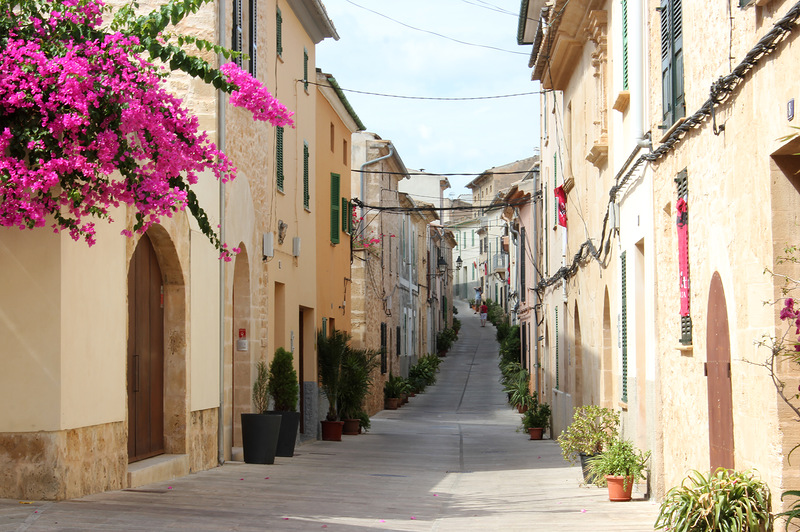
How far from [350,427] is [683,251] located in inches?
578

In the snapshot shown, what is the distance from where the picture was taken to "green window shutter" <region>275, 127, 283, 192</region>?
711 inches

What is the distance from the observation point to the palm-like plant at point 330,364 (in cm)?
2173

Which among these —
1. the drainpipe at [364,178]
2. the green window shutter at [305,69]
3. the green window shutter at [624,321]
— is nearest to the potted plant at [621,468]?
the green window shutter at [624,321]

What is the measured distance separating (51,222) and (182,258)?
376 centimetres

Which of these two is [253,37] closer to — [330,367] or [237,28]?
[237,28]

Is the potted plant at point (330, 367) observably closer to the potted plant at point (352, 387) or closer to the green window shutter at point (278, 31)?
the potted plant at point (352, 387)

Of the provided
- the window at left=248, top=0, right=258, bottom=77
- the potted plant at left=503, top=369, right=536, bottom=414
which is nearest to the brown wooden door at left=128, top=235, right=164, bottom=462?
the window at left=248, top=0, right=258, bottom=77

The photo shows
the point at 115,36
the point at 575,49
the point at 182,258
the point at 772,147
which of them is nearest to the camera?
the point at 772,147

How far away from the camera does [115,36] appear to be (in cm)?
779

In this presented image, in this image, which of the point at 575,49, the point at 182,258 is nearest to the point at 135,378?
the point at 182,258

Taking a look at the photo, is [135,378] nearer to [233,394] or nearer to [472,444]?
[233,394]

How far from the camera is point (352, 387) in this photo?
73.4ft

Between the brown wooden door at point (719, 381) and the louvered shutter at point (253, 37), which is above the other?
the louvered shutter at point (253, 37)

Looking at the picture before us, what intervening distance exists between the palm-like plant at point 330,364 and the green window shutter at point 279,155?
455cm
